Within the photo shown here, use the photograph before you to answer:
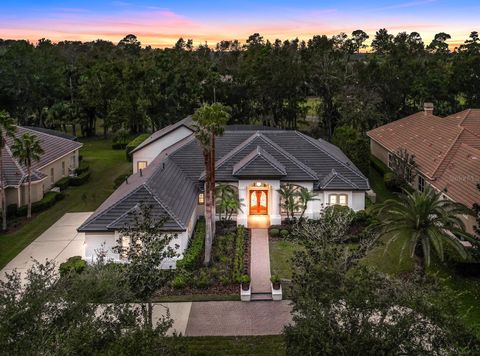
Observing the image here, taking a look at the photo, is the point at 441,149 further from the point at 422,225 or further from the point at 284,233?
the point at 422,225

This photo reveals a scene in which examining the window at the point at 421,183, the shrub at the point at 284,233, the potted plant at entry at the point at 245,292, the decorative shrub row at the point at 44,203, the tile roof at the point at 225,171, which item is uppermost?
the tile roof at the point at 225,171

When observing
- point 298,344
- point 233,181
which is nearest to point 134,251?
point 298,344

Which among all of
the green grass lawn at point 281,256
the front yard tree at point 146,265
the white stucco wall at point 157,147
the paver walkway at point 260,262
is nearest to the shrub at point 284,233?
the green grass lawn at point 281,256

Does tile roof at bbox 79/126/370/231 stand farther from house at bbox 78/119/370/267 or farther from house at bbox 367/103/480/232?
house at bbox 367/103/480/232

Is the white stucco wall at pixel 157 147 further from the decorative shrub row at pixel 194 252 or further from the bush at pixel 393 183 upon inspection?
the bush at pixel 393 183

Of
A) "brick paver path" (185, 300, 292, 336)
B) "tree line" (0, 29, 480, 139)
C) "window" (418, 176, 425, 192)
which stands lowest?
"brick paver path" (185, 300, 292, 336)

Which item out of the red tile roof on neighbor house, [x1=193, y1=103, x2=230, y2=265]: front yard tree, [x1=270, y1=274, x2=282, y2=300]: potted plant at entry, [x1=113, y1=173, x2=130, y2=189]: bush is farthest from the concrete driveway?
the red tile roof on neighbor house
